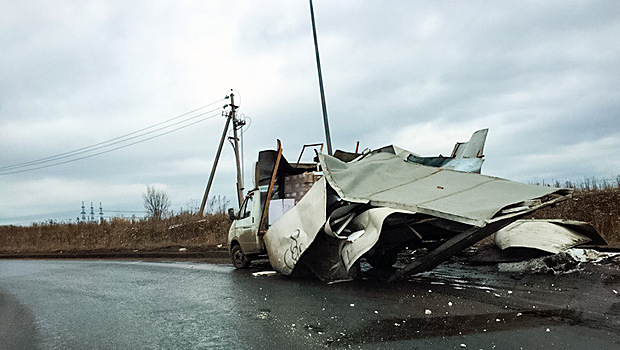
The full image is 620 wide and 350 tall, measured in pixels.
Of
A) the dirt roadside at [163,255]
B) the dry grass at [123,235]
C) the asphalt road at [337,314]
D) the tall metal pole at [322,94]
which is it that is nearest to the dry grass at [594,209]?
the asphalt road at [337,314]

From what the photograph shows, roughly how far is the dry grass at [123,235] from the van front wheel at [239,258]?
877 centimetres

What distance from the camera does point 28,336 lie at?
18.6ft

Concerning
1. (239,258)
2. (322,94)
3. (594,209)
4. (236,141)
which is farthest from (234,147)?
(594,209)

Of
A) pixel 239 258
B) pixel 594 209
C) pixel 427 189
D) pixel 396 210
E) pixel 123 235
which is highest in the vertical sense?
pixel 427 189

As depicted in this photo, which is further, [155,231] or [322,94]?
[155,231]

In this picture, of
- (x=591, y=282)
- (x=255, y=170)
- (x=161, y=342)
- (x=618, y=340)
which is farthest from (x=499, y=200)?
(x=255, y=170)

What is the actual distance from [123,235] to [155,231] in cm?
243

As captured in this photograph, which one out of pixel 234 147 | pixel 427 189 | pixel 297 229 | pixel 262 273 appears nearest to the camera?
pixel 427 189

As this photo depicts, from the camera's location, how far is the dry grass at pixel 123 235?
24931 mm

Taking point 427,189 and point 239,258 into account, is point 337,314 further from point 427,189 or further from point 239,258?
point 239,258

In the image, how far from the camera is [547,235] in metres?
8.35

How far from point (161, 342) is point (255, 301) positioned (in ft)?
8.05

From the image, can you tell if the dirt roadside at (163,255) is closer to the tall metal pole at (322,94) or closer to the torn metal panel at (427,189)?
the tall metal pole at (322,94)

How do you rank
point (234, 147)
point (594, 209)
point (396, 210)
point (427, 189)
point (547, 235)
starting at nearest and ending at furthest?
point (396, 210) → point (427, 189) → point (547, 235) → point (594, 209) → point (234, 147)
